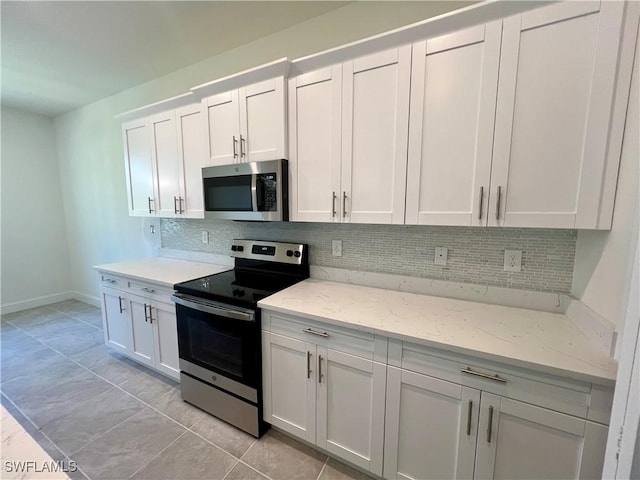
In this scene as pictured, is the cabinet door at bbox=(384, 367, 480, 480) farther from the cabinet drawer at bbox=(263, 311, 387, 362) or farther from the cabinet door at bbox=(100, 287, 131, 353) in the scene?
the cabinet door at bbox=(100, 287, 131, 353)

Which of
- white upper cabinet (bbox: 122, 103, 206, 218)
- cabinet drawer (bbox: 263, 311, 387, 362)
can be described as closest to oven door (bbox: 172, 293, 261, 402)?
cabinet drawer (bbox: 263, 311, 387, 362)

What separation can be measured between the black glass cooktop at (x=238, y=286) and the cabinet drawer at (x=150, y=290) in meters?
0.21

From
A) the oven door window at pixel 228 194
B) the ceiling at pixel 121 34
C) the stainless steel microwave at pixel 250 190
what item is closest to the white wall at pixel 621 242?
the stainless steel microwave at pixel 250 190

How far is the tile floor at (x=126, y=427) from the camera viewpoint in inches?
60.4

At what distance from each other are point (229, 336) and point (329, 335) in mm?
713

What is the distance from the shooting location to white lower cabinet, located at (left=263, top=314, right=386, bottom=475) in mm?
1358

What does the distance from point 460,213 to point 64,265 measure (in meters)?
5.63

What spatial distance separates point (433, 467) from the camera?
1248 millimetres

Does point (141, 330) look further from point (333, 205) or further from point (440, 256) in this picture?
point (440, 256)

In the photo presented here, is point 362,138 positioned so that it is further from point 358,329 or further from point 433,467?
point 433,467

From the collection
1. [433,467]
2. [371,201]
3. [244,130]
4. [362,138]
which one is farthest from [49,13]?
[433,467]

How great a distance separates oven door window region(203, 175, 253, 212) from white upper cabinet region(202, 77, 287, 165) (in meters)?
0.14

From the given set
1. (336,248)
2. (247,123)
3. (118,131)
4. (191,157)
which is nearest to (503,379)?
(336,248)

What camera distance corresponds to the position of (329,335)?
142cm
